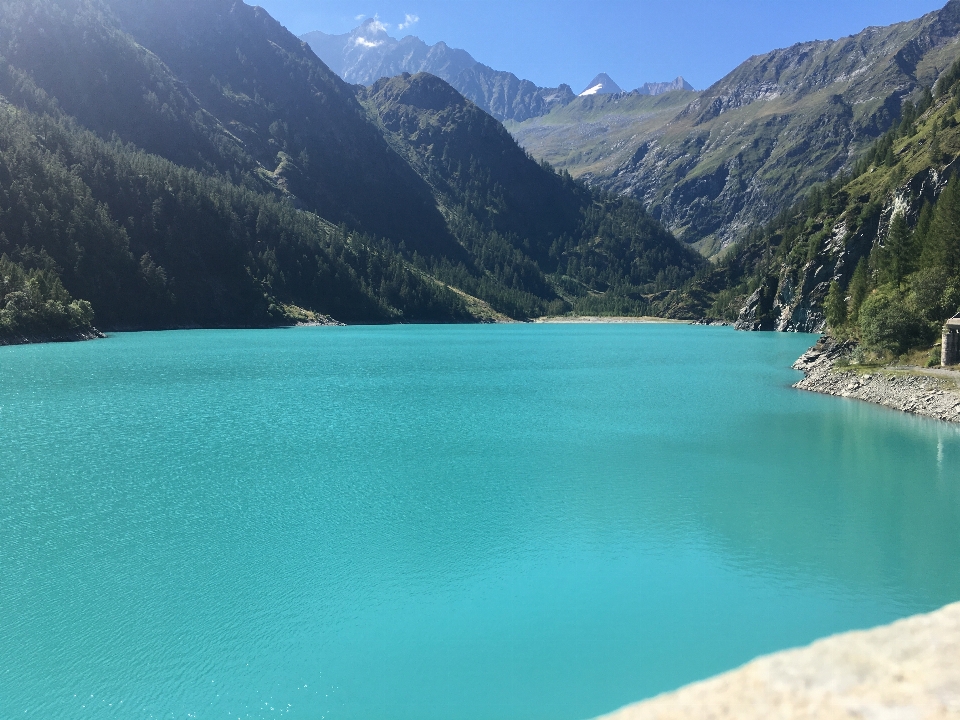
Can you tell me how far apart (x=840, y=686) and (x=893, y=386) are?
171 feet

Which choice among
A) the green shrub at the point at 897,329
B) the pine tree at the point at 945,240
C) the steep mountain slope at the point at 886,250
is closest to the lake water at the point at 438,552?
the green shrub at the point at 897,329

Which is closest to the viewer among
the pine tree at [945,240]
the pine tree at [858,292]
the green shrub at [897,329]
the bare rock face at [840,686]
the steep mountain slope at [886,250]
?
the bare rock face at [840,686]

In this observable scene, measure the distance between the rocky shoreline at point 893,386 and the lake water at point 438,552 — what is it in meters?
2.47

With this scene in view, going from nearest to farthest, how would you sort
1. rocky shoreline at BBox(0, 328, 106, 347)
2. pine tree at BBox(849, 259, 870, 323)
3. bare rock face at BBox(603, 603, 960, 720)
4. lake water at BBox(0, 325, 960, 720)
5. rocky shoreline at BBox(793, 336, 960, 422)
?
bare rock face at BBox(603, 603, 960, 720) → lake water at BBox(0, 325, 960, 720) → rocky shoreline at BBox(793, 336, 960, 422) → pine tree at BBox(849, 259, 870, 323) → rocky shoreline at BBox(0, 328, 106, 347)

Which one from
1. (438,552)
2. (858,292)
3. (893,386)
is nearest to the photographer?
(438,552)

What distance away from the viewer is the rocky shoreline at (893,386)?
46125 mm

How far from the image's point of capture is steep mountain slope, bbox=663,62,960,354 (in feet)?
199

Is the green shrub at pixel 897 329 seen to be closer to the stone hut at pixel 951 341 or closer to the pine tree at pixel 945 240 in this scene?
the pine tree at pixel 945 240

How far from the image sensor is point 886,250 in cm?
8444

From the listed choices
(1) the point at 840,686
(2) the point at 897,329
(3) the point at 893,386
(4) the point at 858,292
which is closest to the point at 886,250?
(4) the point at 858,292

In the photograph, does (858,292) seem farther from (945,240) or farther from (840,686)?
(840,686)

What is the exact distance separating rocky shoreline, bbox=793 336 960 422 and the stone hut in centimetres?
145

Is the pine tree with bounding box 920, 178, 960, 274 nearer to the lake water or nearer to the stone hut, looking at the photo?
the stone hut

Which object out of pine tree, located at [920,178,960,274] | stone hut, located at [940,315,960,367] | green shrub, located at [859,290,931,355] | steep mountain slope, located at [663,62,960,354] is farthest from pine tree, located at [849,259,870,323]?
stone hut, located at [940,315,960,367]
